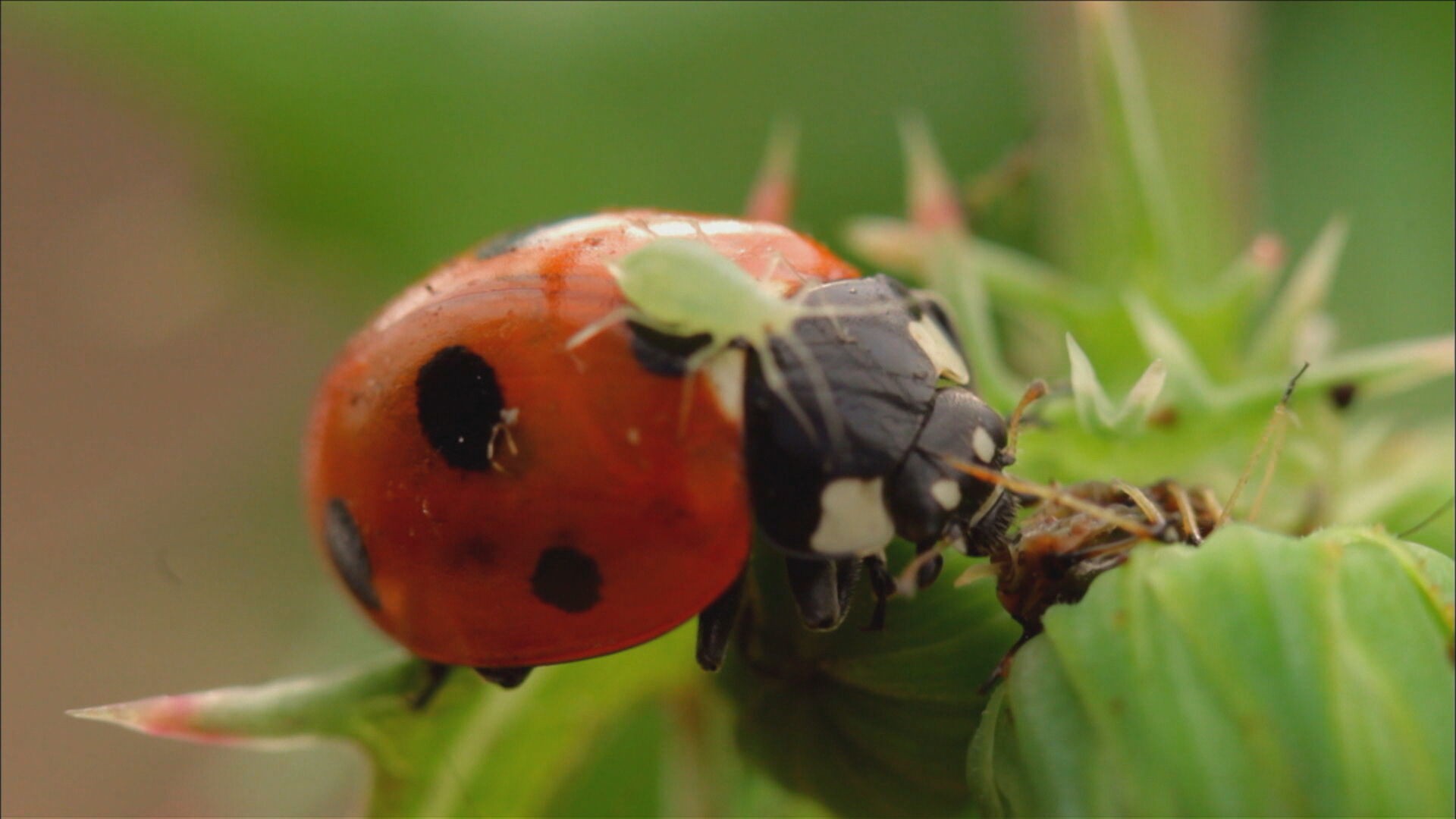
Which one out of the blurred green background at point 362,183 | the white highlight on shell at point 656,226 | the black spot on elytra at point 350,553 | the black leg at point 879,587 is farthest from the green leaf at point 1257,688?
the blurred green background at point 362,183

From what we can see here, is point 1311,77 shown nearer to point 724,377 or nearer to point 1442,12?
point 1442,12

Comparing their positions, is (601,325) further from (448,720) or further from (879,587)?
(448,720)

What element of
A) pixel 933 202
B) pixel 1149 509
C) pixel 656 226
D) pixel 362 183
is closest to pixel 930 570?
pixel 1149 509

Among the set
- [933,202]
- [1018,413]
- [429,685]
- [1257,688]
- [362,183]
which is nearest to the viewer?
[1257,688]

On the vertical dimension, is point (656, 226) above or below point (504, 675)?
above

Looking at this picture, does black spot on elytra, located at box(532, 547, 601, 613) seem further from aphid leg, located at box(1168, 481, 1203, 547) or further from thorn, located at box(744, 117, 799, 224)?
thorn, located at box(744, 117, 799, 224)

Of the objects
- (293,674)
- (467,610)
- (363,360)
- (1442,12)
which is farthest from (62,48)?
(1442,12)

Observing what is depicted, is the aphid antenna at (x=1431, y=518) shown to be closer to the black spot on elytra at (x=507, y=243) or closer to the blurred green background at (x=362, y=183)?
the black spot on elytra at (x=507, y=243)
